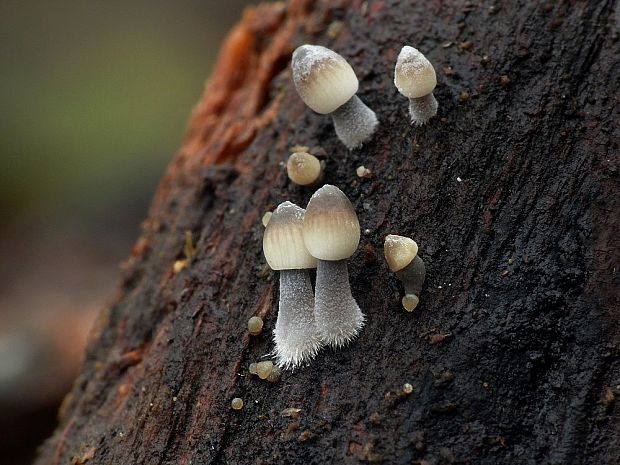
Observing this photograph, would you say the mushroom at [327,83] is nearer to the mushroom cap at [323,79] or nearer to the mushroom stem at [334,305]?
the mushroom cap at [323,79]

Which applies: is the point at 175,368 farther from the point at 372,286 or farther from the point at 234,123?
the point at 234,123

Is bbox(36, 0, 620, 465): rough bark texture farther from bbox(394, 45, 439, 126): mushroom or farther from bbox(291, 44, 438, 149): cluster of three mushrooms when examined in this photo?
bbox(394, 45, 439, 126): mushroom

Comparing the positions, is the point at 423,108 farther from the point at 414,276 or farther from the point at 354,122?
the point at 414,276

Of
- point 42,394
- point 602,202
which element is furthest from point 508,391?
point 42,394

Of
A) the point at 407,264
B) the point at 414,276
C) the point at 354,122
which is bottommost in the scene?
the point at 414,276

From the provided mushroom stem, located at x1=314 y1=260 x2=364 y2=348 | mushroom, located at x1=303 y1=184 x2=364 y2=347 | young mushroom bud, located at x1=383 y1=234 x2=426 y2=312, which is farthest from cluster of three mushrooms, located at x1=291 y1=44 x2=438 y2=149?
mushroom stem, located at x1=314 y1=260 x2=364 y2=348

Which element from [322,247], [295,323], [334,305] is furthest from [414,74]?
[295,323]
